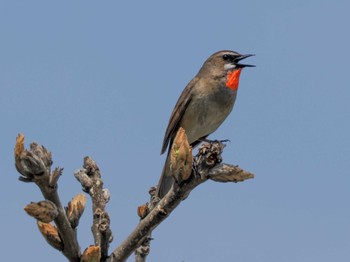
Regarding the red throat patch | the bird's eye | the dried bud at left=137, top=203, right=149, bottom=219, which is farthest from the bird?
the dried bud at left=137, top=203, right=149, bottom=219

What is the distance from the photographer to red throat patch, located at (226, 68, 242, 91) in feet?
32.1

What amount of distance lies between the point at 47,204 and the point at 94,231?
0.68 m

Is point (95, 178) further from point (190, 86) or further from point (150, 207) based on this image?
point (190, 86)

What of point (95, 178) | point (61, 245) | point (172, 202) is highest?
point (95, 178)

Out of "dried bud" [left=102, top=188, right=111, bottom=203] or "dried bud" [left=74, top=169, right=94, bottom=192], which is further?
"dried bud" [left=74, top=169, right=94, bottom=192]

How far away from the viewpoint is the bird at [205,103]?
9.41m

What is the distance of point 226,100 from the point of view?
9.54 meters

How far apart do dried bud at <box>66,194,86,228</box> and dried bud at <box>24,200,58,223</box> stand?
27 centimetres

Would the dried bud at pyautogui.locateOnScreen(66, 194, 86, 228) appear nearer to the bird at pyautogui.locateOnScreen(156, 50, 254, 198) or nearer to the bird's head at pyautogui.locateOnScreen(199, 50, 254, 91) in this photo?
the bird at pyautogui.locateOnScreen(156, 50, 254, 198)

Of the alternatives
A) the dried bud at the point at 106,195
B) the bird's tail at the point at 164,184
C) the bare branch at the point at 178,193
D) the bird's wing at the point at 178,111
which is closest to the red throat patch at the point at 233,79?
the bird's wing at the point at 178,111

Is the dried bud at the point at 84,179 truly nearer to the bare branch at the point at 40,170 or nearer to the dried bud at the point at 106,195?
the dried bud at the point at 106,195

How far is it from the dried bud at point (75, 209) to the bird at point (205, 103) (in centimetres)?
550

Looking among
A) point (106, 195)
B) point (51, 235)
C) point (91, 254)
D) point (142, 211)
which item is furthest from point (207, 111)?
point (91, 254)

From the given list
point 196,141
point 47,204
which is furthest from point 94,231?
Answer: point 196,141
